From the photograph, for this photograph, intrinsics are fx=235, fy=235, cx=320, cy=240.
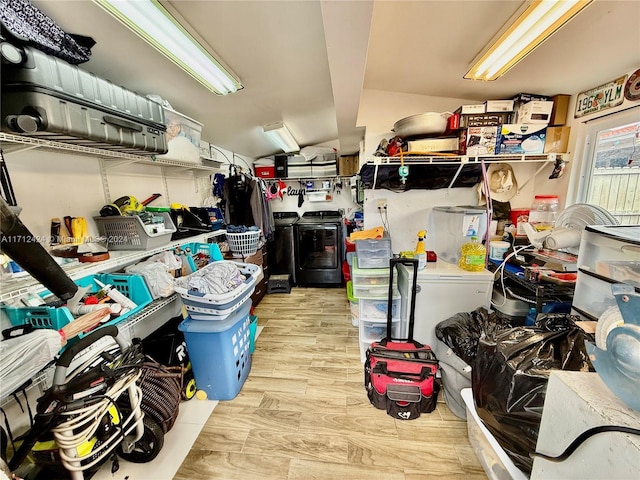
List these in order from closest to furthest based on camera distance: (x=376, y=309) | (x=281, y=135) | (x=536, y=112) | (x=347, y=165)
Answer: (x=536, y=112), (x=376, y=309), (x=281, y=135), (x=347, y=165)

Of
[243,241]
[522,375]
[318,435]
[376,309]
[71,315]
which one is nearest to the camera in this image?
[522,375]

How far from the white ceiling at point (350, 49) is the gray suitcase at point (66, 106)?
0.24m

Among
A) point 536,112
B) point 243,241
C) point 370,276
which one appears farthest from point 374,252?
point 536,112

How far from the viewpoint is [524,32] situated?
117 cm

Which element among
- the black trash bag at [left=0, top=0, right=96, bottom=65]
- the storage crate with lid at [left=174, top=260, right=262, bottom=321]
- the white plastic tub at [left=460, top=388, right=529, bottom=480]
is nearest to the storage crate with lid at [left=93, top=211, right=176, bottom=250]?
the storage crate with lid at [left=174, top=260, right=262, bottom=321]

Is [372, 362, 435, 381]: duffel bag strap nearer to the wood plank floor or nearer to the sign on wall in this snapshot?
the wood plank floor

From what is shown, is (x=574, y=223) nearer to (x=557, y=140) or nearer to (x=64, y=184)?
(x=557, y=140)

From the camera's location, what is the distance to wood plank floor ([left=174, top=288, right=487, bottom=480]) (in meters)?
1.29

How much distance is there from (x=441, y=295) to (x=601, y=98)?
1.80m

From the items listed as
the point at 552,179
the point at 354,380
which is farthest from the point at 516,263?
the point at 354,380

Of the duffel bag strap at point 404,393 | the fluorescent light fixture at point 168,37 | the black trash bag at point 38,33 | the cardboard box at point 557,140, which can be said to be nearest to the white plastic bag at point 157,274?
the black trash bag at point 38,33

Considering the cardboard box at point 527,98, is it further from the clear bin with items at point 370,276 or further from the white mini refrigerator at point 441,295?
the clear bin with items at point 370,276

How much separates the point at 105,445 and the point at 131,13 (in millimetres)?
1770

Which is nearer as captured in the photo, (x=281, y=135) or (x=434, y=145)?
(x=434, y=145)
